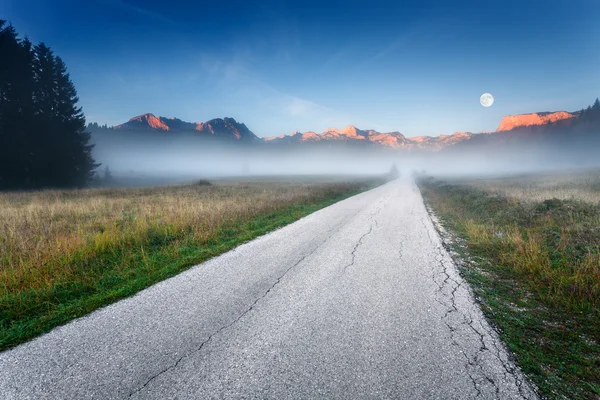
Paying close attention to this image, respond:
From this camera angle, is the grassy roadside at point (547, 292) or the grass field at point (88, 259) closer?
the grassy roadside at point (547, 292)

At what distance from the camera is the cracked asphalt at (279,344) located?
230 centimetres

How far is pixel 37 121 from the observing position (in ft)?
80.0

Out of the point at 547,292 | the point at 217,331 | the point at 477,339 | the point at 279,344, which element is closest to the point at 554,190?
the point at 547,292

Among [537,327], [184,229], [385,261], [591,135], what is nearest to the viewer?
[537,327]

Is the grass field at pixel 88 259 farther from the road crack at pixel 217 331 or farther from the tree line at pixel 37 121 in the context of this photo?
the tree line at pixel 37 121

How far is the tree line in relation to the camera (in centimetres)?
2250

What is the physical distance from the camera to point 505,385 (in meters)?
2.38

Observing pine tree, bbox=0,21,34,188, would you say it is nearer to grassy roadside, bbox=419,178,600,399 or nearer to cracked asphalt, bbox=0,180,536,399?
cracked asphalt, bbox=0,180,536,399

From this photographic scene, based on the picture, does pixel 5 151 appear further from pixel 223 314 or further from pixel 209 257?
pixel 223 314

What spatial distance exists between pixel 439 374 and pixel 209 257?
5.30 metres

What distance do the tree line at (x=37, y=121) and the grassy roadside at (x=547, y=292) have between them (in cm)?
3658

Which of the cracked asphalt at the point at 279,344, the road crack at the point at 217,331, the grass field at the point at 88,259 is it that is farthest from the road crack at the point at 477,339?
the grass field at the point at 88,259

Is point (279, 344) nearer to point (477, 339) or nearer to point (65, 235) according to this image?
point (477, 339)

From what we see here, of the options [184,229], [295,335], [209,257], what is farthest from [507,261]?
[184,229]
